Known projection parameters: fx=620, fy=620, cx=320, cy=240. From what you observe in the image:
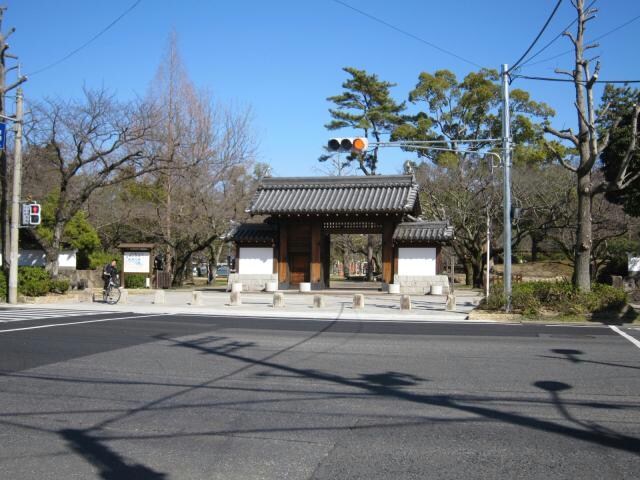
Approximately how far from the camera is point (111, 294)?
1032 inches

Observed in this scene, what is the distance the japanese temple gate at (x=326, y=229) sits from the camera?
36.8 metres

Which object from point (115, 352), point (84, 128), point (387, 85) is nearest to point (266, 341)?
point (115, 352)

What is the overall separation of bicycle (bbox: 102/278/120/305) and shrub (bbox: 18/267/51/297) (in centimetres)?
238

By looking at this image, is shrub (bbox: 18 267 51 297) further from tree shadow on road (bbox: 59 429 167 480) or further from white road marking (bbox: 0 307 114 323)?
tree shadow on road (bbox: 59 429 167 480)

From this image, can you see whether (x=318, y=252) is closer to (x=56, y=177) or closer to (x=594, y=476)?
(x=56, y=177)

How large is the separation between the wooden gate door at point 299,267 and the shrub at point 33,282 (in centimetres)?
1641

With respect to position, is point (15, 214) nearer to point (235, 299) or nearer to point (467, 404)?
point (235, 299)

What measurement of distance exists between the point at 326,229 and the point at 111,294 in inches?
627

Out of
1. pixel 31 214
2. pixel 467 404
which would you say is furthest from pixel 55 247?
pixel 467 404

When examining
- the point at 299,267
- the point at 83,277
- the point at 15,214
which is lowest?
the point at 83,277

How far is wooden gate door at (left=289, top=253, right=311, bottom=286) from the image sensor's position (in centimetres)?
3906

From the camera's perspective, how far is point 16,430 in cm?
665

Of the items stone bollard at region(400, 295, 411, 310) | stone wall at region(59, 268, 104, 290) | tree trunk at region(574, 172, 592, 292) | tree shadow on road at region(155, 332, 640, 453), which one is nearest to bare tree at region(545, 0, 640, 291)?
tree trunk at region(574, 172, 592, 292)

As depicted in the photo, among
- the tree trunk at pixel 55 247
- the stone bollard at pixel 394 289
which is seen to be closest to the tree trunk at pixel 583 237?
the stone bollard at pixel 394 289
